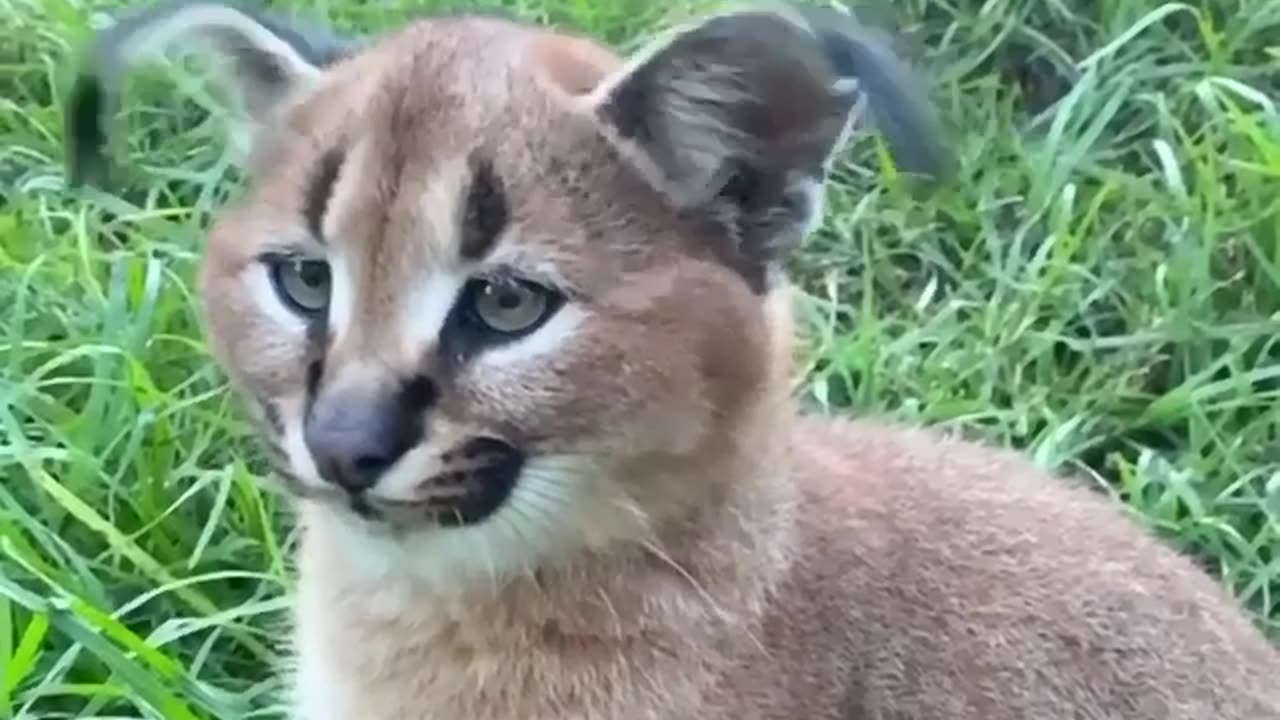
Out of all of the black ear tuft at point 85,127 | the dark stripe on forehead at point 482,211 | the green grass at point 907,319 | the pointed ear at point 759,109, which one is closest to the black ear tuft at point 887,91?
the pointed ear at point 759,109

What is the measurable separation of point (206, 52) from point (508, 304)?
1.52 feet

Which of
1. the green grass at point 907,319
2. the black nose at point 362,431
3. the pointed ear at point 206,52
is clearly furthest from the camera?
the green grass at point 907,319

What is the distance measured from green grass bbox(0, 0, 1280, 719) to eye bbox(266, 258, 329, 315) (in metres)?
0.72

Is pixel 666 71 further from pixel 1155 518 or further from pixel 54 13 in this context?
pixel 54 13

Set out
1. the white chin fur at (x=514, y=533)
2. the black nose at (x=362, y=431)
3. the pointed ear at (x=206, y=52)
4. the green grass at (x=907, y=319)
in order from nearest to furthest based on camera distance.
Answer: the black nose at (x=362, y=431) < the white chin fur at (x=514, y=533) < the pointed ear at (x=206, y=52) < the green grass at (x=907, y=319)

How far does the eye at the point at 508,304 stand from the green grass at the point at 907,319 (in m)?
0.83

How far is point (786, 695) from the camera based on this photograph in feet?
7.15

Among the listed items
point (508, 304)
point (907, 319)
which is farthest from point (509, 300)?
point (907, 319)

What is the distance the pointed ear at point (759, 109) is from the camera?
2000 mm

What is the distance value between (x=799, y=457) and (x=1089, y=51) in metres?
1.80

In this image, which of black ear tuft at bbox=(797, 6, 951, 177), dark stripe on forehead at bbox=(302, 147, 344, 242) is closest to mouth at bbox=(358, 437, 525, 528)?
dark stripe on forehead at bbox=(302, 147, 344, 242)

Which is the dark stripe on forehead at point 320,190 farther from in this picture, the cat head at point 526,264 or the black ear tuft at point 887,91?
the black ear tuft at point 887,91

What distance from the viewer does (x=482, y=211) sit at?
199 centimetres

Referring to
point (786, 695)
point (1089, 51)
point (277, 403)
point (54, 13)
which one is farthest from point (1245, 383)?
point (54, 13)
